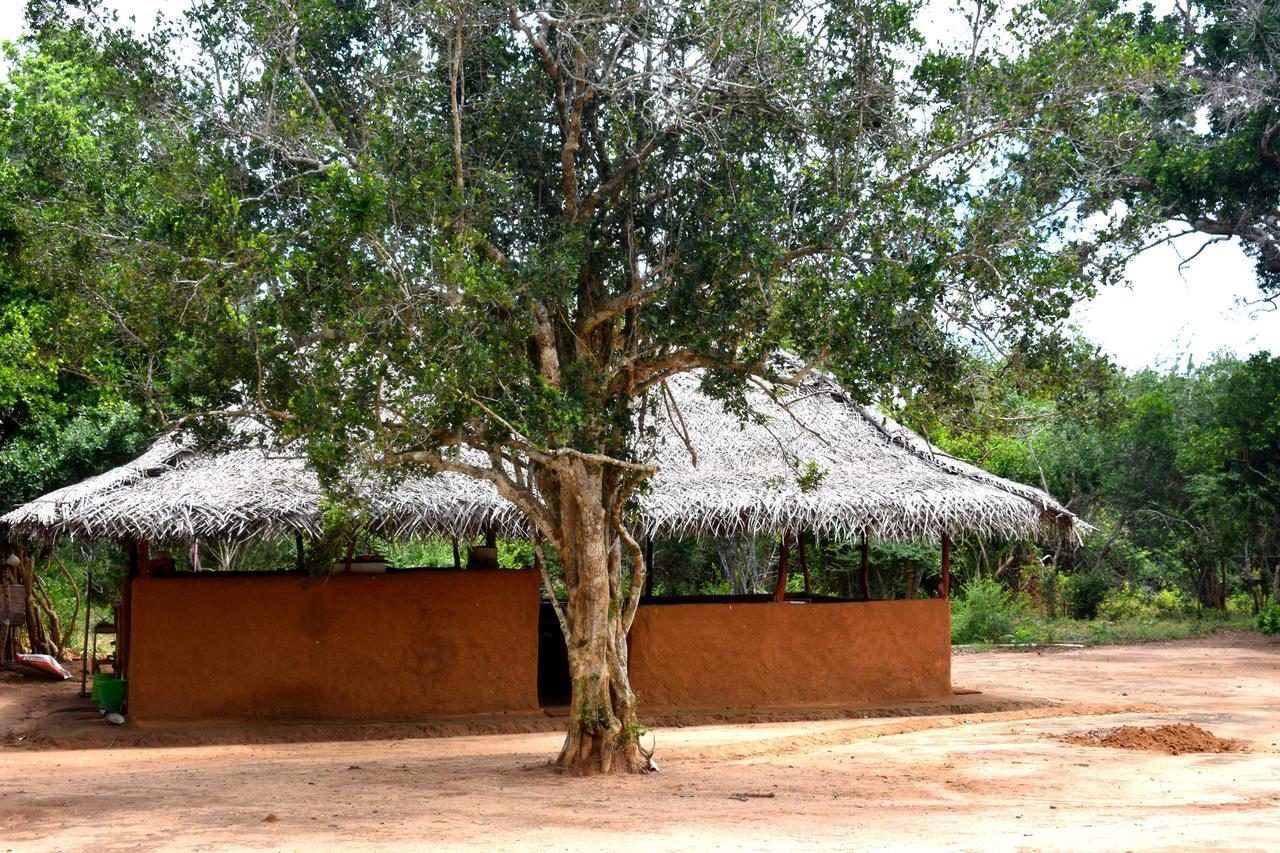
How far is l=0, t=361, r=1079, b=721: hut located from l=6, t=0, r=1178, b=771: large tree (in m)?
2.98

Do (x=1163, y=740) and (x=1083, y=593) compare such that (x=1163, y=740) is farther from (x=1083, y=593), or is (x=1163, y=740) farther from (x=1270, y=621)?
(x=1083, y=593)

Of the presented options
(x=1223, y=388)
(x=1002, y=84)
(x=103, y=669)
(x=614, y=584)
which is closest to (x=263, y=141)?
(x=614, y=584)

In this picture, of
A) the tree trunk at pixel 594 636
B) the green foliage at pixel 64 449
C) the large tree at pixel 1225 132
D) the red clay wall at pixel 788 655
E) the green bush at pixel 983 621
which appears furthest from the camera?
the green bush at pixel 983 621

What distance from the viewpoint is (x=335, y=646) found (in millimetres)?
11320

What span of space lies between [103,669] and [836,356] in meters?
12.2

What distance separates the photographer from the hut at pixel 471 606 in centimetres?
1098

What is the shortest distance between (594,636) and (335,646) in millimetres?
4112

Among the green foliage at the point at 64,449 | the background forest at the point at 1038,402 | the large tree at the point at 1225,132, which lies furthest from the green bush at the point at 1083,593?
the green foliage at the point at 64,449

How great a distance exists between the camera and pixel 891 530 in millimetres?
11719

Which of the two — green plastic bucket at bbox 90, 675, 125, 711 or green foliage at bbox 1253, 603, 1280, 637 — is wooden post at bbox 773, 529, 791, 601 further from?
green foliage at bbox 1253, 603, 1280, 637

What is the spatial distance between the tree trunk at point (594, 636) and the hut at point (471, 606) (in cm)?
273

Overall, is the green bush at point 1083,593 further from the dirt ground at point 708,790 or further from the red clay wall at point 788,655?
the red clay wall at point 788,655

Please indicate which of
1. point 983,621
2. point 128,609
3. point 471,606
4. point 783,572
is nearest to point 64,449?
point 128,609

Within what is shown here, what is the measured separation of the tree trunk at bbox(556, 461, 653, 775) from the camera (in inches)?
316
